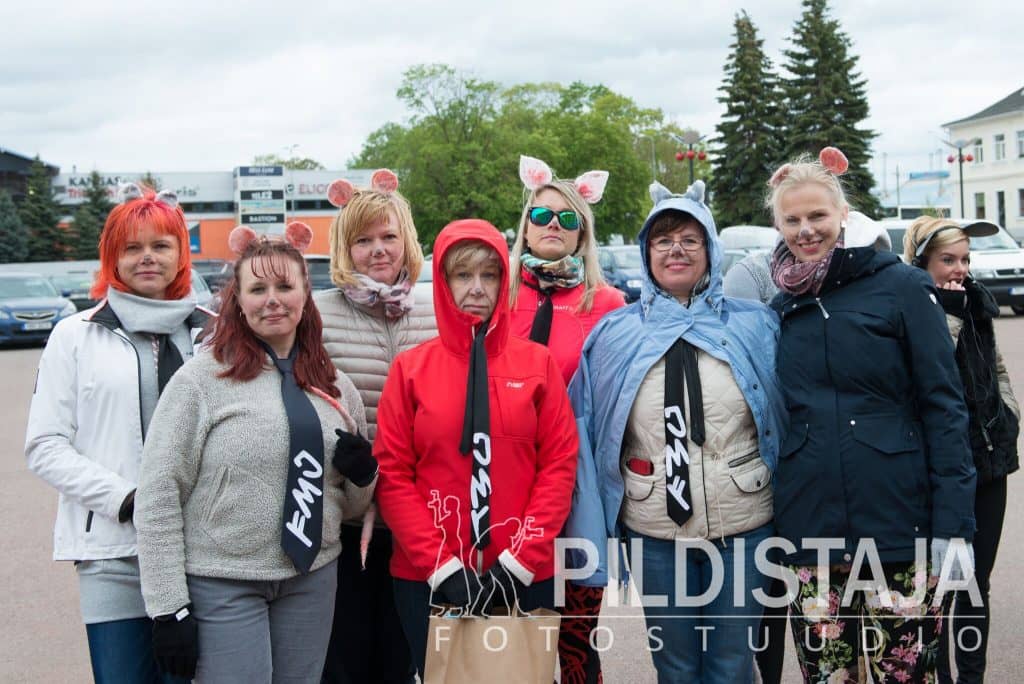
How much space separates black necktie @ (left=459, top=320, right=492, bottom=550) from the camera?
9.88 feet

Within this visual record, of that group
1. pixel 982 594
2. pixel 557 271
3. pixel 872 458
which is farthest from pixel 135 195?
pixel 982 594

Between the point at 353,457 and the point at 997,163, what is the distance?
70075mm

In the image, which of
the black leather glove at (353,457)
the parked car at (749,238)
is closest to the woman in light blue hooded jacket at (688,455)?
the black leather glove at (353,457)

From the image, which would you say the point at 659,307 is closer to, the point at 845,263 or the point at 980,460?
the point at 845,263

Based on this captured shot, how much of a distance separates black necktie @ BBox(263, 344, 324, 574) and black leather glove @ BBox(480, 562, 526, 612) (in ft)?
1.87

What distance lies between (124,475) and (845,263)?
8.30 feet

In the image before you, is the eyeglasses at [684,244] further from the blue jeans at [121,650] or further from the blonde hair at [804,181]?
the blue jeans at [121,650]

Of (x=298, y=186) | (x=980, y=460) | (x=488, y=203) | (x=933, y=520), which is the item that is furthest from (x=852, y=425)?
(x=298, y=186)

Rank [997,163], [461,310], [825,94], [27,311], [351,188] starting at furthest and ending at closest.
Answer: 1. [997,163]
2. [825,94]
3. [27,311]
4. [351,188]
5. [461,310]

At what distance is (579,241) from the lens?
158 inches

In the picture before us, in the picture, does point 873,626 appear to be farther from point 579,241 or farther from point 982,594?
point 579,241

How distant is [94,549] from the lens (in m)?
2.86

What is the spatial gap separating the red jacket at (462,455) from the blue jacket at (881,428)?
84 cm

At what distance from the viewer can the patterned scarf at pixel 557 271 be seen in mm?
3879
